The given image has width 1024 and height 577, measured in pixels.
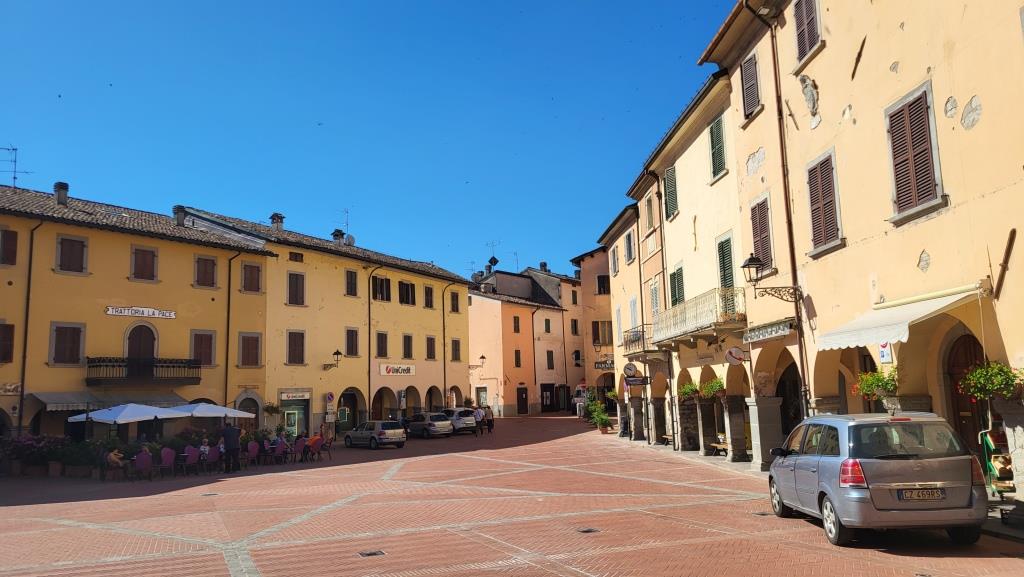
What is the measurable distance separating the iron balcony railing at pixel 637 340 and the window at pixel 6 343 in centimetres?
2193

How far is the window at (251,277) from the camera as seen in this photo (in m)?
33.3

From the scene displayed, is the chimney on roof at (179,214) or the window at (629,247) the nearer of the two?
the window at (629,247)

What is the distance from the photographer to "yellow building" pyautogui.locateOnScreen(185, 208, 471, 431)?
34.9 metres

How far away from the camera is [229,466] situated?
2341 centimetres

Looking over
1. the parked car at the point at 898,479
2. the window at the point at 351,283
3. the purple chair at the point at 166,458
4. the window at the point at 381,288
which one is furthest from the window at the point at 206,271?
the parked car at the point at 898,479

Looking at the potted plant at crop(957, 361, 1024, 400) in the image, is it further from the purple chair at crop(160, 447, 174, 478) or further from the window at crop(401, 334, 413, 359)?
the window at crop(401, 334, 413, 359)

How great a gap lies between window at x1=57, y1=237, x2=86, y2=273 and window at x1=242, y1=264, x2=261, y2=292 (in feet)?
21.9

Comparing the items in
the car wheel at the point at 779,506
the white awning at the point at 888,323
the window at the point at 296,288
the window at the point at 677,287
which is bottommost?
the car wheel at the point at 779,506

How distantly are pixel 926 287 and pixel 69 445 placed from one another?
78.8ft

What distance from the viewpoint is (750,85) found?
17234mm

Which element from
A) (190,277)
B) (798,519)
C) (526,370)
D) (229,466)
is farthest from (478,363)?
(798,519)

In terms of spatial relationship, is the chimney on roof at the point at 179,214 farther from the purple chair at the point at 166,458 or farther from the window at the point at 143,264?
the purple chair at the point at 166,458

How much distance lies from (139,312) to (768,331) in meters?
23.9

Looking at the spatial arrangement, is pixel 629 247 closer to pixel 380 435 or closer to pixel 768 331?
pixel 380 435
